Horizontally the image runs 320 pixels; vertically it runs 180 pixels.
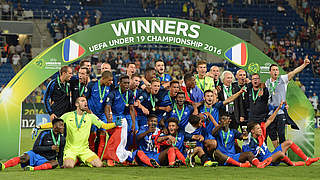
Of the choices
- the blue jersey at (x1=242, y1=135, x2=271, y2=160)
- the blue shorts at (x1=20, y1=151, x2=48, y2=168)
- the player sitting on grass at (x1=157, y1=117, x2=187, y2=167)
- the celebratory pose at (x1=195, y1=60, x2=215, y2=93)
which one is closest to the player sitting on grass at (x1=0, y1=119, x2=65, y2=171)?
the blue shorts at (x1=20, y1=151, x2=48, y2=168)

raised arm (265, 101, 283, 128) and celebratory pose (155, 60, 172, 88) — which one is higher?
celebratory pose (155, 60, 172, 88)

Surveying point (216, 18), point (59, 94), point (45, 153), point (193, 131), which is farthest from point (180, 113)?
point (216, 18)

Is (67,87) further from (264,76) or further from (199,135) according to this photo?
(264,76)

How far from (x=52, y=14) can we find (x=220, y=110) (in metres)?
17.8

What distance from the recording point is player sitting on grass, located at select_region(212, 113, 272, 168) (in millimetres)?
9469

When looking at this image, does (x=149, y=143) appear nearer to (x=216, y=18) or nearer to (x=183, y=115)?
(x=183, y=115)

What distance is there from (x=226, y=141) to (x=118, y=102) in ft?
7.00

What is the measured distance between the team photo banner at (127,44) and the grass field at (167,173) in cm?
150

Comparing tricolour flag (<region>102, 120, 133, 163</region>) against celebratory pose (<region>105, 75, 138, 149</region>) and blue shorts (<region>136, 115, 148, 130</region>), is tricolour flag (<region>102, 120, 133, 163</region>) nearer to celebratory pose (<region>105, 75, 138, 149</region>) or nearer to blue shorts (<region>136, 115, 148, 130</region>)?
celebratory pose (<region>105, 75, 138, 149</region>)

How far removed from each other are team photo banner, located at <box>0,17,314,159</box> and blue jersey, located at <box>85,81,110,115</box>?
0.90 m

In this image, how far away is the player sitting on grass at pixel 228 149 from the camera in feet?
31.1

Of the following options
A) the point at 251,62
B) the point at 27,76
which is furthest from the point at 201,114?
the point at 27,76

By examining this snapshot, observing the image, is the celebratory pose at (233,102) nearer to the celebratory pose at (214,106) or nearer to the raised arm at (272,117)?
the celebratory pose at (214,106)

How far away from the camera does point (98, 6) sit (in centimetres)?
2780
